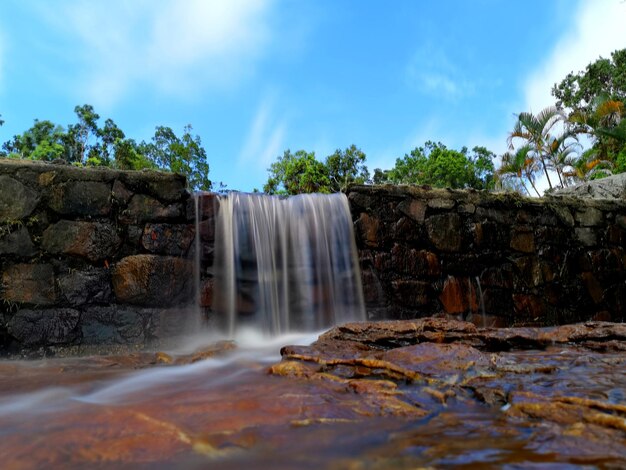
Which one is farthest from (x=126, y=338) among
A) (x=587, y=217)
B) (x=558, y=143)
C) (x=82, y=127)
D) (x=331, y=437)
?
(x=82, y=127)

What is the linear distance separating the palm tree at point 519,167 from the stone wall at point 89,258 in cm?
1854

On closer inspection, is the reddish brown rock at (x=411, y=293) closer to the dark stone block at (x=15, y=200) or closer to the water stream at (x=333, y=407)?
the water stream at (x=333, y=407)

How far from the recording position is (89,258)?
4.38 metres

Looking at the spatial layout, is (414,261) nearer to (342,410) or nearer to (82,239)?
(82,239)

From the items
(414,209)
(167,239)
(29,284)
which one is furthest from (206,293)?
(414,209)

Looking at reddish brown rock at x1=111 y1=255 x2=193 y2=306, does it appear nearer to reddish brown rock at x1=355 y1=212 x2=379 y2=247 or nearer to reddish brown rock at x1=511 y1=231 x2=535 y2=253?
reddish brown rock at x1=355 y1=212 x2=379 y2=247

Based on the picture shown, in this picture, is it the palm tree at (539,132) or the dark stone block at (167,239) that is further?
the palm tree at (539,132)

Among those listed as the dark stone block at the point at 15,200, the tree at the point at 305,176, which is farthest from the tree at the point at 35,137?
the dark stone block at the point at 15,200

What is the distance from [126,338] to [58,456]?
3.29m

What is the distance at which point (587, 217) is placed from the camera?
7.09 meters

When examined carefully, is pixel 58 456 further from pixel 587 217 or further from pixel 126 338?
pixel 587 217

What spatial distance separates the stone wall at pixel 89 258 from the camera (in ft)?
13.6

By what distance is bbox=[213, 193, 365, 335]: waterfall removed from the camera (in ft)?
15.9

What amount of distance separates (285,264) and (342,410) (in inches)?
140
